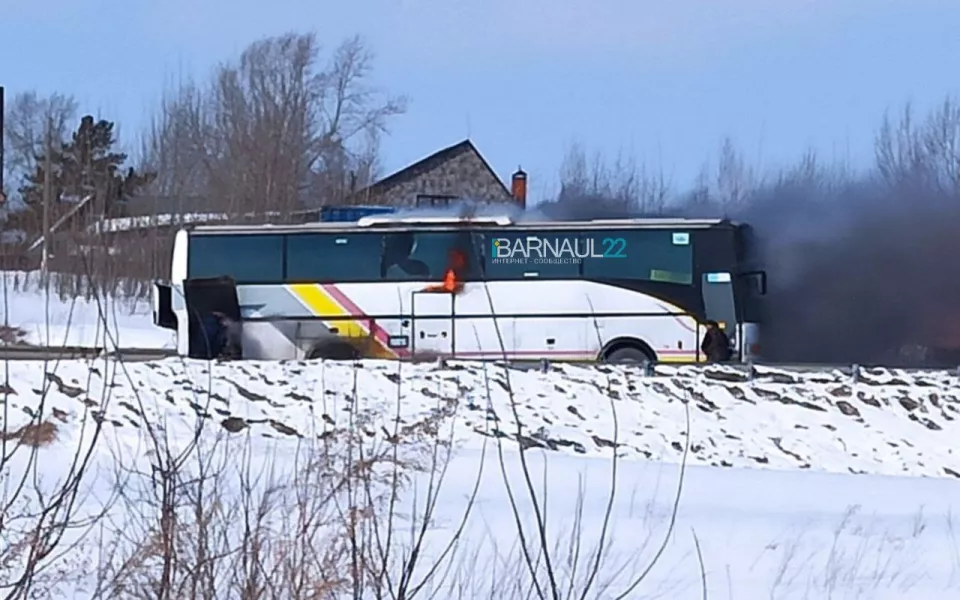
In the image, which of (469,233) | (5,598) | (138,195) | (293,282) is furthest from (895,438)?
(138,195)

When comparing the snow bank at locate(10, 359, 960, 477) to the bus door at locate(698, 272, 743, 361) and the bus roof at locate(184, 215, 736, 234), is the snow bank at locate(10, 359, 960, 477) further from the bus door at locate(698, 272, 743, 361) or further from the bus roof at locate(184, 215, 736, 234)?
the bus roof at locate(184, 215, 736, 234)

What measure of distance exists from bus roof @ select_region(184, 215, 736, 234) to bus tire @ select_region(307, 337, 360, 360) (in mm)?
1954

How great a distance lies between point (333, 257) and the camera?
22.2 m

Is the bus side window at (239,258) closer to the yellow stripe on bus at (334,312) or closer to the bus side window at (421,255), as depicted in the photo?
the yellow stripe on bus at (334,312)

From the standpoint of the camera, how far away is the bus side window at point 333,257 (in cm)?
2208

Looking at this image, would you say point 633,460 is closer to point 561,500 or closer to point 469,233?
point 561,500

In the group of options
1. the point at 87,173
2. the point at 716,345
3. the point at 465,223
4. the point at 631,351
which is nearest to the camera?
the point at 716,345

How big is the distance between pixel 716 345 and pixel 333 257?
253 inches

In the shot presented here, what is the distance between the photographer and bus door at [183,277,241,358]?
71.1 feet

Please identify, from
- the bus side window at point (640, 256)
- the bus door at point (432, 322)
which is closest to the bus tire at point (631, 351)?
the bus side window at point (640, 256)

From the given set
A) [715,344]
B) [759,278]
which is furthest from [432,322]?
[759,278]

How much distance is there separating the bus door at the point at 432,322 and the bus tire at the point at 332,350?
39.4 inches

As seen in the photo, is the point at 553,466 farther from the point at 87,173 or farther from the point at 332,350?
the point at 87,173

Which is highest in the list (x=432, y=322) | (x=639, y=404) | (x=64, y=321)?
(x=64, y=321)
